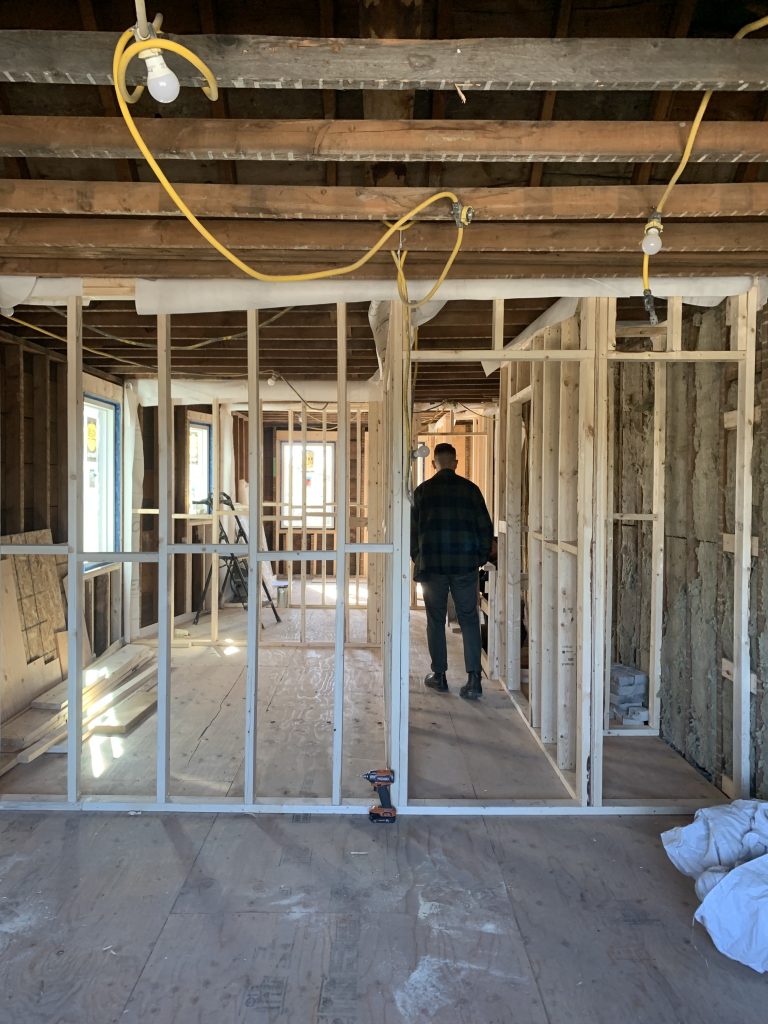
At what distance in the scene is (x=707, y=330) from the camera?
11.9 ft

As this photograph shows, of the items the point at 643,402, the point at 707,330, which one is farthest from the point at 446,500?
the point at 707,330

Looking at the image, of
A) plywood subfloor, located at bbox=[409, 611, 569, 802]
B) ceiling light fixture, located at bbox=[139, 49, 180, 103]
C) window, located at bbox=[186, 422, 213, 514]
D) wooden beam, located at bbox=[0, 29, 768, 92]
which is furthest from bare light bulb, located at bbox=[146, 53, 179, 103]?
window, located at bbox=[186, 422, 213, 514]

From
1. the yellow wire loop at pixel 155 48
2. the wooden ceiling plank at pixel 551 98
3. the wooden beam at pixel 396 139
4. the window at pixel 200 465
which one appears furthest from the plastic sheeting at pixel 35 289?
the window at pixel 200 465

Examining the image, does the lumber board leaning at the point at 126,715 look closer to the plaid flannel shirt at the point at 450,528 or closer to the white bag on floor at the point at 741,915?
the plaid flannel shirt at the point at 450,528

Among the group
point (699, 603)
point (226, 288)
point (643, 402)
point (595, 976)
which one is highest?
point (226, 288)

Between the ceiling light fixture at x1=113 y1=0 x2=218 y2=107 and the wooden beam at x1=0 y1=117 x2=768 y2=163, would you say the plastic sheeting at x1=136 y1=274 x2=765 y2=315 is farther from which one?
the ceiling light fixture at x1=113 y1=0 x2=218 y2=107

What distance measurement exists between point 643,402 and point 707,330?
922 millimetres

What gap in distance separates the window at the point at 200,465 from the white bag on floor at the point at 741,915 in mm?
7055

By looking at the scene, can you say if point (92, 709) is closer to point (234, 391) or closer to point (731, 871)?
point (234, 391)

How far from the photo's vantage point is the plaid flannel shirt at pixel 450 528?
4.77 m

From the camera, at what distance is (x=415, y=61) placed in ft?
5.45

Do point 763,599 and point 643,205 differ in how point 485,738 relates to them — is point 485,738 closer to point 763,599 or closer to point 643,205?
point 763,599

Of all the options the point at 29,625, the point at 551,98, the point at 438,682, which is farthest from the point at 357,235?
the point at 29,625

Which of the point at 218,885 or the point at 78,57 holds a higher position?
the point at 78,57
